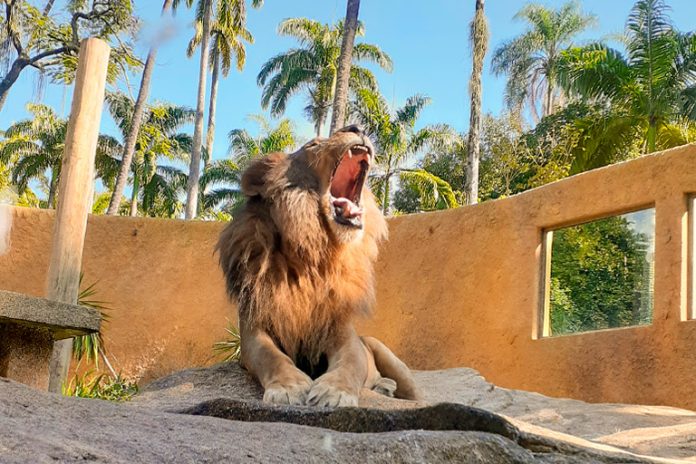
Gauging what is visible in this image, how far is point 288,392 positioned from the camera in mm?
3719

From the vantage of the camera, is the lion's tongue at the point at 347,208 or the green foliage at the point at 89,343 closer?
the lion's tongue at the point at 347,208

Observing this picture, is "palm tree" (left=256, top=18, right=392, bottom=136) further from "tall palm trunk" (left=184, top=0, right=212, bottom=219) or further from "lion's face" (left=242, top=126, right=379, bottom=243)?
"lion's face" (left=242, top=126, right=379, bottom=243)

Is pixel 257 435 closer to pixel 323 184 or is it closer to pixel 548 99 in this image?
pixel 323 184

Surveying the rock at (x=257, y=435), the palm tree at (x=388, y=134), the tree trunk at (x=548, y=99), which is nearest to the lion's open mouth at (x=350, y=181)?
the rock at (x=257, y=435)

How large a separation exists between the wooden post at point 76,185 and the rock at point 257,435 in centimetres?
477

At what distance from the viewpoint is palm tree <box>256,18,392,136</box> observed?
33.9 metres

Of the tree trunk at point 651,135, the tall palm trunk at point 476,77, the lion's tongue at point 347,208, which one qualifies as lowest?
the lion's tongue at point 347,208

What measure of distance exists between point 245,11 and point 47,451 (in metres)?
29.9

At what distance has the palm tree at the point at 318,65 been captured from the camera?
111 feet

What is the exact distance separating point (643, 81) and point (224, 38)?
630 inches

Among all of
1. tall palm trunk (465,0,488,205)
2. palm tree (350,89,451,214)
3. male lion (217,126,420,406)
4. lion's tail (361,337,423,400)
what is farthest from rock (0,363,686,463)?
palm tree (350,89,451,214)

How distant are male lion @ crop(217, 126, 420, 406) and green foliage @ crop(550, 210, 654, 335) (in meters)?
4.52

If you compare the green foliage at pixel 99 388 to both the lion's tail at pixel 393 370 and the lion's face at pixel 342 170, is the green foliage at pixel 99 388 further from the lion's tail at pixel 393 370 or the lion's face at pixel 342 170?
the lion's face at pixel 342 170

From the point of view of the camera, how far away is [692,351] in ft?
25.2
